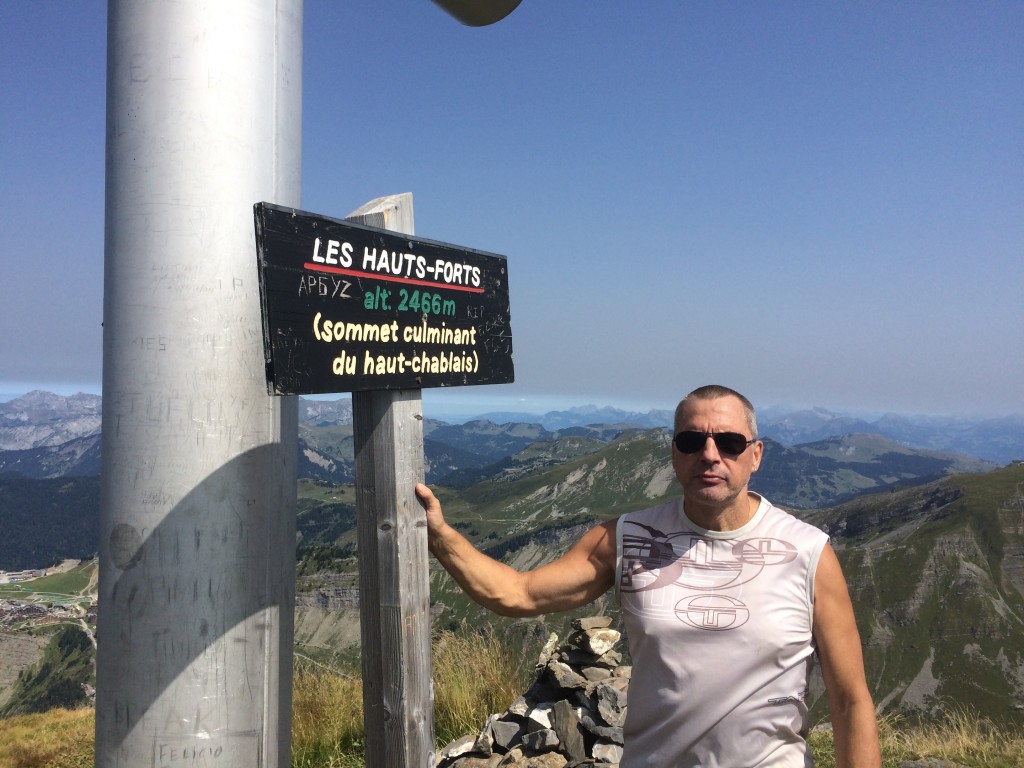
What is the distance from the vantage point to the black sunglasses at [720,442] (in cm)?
352

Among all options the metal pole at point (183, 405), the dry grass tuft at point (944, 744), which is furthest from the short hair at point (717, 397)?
the dry grass tuft at point (944, 744)

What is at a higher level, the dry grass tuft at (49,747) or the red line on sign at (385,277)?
the red line on sign at (385,277)

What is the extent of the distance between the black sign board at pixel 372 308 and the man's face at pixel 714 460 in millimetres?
1079

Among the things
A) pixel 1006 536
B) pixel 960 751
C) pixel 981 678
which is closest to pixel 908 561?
pixel 1006 536

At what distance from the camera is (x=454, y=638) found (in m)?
8.66

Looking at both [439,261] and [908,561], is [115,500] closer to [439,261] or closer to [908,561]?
[439,261]

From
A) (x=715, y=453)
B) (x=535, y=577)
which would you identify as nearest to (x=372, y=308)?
(x=535, y=577)

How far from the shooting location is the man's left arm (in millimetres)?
3252

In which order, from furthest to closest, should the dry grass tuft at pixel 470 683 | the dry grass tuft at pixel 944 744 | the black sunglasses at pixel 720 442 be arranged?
1. the dry grass tuft at pixel 944 744
2. the dry grass tuft at pixel 470 683
3. the black sunglasses at pixel 720 442

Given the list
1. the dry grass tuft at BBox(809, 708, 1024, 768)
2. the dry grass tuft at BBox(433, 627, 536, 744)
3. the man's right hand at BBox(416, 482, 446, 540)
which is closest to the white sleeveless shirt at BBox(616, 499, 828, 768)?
the man's right hand at BBox(416, 482, 446, 540)

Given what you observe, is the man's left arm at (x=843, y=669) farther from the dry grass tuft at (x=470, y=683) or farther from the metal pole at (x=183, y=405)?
the dry grass tuft at (x=470, y=683)

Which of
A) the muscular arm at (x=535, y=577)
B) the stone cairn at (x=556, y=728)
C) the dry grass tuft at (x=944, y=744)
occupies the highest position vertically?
the muscular arm at (x=535, y=577)

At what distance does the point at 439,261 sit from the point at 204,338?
1.20 metres

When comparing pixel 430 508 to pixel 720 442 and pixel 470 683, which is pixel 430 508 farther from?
pixel 470 683
